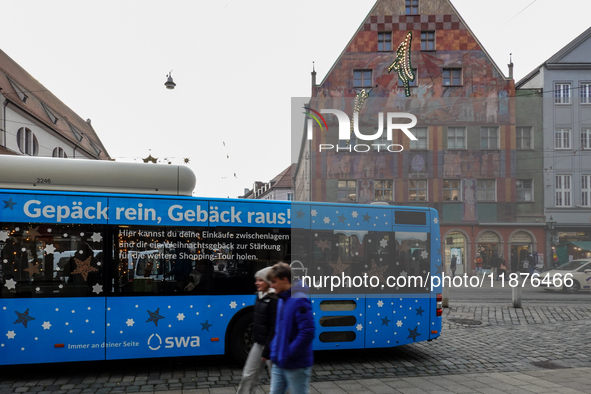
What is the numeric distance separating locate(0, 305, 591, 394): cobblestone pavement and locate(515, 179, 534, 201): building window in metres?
24.8

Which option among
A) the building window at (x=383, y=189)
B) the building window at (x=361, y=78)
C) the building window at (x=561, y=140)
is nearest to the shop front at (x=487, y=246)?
the building window at (x=383, y=189)

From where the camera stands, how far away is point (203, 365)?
24.6ft

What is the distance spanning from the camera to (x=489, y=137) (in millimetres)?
33469

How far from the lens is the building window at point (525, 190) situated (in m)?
33.4

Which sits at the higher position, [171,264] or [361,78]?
[361,78]

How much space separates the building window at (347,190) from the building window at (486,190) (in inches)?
325

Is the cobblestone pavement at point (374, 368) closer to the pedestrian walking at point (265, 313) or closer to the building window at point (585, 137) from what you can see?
the pedestrian walking at point (265, 313)

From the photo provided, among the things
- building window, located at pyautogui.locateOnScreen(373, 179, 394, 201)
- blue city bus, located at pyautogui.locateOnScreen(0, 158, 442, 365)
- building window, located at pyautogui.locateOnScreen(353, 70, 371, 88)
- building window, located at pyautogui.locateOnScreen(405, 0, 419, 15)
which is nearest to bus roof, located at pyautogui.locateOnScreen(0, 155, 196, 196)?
blue city bus, located at pyautogui.locateOnScreen(0, 158, 442, 365)

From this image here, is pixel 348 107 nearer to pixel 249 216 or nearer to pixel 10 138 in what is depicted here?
pixel 10 138

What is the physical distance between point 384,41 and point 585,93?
47.0 ft

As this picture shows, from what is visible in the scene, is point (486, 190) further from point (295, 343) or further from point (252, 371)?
point (295, 343)

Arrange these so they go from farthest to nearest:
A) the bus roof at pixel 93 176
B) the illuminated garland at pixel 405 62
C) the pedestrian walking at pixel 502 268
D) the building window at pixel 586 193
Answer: the building window at pixel 586 193 < the pedestrian walking at pixel 502 268 < the illuminated garland at pixel 405 62 < the bus roof at pixel 93 176

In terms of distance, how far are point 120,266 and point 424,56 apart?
103 feet

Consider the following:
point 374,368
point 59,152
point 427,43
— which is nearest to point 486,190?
point 427,43
